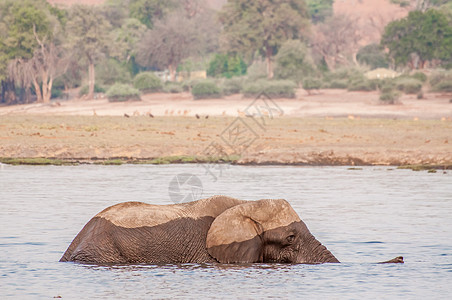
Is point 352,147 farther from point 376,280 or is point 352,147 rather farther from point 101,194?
point 376,280

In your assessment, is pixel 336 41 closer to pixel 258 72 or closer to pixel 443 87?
pixel 258 72

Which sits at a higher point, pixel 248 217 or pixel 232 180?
pixel 248 217

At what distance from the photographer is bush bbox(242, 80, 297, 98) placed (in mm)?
→ 60866

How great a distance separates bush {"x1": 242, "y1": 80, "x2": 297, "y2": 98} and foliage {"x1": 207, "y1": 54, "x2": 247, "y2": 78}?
2315 cm

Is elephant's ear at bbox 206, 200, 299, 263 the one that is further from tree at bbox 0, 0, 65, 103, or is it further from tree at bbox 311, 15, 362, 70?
tree at bbox 311, 15, 362, 70

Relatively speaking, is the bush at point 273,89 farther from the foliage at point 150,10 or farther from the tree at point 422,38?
the foliage at point 150,10

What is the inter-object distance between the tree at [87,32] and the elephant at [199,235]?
216 ft

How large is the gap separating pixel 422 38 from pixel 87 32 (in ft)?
97.9

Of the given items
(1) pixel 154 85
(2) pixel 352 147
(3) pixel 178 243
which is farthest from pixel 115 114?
(3) pixel 178 243

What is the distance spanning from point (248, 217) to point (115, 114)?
141 feet

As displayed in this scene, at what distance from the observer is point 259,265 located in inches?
420

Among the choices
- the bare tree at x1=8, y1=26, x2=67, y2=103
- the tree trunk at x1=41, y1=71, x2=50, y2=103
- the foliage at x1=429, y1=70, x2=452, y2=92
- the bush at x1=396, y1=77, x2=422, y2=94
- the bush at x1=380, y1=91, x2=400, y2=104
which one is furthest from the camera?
the bare tree at x1=8, y1=26, x2=67, y2=103

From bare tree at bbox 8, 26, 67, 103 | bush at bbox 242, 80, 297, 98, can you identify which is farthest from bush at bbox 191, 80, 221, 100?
bare tree at bbox 8, 26, 67, 103

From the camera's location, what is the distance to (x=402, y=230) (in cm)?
1564
